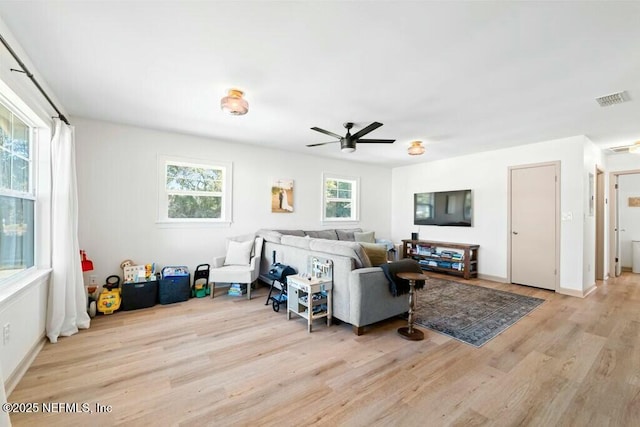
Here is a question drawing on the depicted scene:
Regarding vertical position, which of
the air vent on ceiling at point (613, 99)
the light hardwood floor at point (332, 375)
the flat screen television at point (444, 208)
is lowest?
the light hardwood floor at point (332, 375)

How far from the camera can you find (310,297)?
2.91 m

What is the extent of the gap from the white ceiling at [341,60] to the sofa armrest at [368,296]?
1926 millimetres

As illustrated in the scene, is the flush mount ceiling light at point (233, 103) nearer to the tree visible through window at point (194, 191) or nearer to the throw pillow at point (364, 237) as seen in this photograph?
the tree visible through window at point (194, 191)

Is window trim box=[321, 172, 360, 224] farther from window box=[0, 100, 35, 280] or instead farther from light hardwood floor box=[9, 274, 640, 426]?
window box=[0, 100, 35, 280]

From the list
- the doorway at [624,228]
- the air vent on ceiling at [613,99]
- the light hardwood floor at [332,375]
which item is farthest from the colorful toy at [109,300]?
the doorway at [624,228]

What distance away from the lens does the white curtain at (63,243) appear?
269 centimetres

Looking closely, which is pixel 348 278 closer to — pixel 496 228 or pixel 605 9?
pixel 605 9

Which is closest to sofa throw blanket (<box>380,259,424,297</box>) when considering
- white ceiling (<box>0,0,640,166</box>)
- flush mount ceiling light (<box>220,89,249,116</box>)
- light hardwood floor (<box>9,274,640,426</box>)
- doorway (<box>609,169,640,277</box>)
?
light hardwood floor (<box>9,274,640,426</box>)

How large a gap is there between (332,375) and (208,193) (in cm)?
356

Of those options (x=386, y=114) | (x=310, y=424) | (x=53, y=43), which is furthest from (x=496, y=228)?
(x=53, y=43)

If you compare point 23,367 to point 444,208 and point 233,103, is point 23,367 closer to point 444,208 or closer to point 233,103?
point 233,103

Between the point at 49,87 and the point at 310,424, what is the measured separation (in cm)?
390

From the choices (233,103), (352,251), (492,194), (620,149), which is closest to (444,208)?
(492,194)

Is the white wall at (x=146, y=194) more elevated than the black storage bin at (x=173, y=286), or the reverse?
the white wall at (x=146, y=194)
